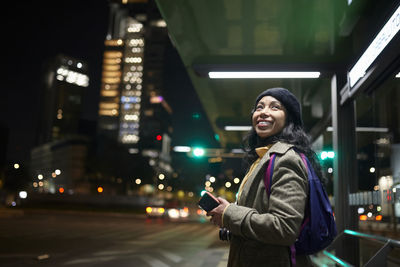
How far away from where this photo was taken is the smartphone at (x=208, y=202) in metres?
2.10

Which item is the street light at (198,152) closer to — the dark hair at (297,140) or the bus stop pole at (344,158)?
the bus stop pole at (344,158)

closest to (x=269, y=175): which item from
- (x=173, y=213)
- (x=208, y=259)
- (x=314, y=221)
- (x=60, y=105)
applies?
(x=314, y=221)

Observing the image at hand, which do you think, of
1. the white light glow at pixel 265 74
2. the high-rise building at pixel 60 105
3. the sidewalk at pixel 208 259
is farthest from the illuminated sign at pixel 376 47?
the high-rise building at pixel 60 105

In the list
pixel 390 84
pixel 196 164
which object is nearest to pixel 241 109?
pixel 390 84

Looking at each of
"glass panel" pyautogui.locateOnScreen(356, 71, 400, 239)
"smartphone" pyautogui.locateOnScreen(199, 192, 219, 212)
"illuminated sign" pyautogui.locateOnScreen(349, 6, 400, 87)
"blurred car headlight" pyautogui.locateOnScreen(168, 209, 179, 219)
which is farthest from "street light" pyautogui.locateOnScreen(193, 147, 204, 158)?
"smartphone" pyautogui.locateOnScreen(199, 192, 219, 212)

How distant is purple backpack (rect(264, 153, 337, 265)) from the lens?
1.94 metres

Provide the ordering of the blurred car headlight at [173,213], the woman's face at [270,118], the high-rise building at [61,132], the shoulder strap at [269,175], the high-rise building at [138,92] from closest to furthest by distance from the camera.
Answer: the shoulder strap at [269,175], the woman's face at [270,118], the blurred car headlight at [173,213], the high-rise building at [61,132], the high-rise building at [138,92]

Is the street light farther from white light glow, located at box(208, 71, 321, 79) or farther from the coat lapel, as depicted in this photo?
the coat lapel

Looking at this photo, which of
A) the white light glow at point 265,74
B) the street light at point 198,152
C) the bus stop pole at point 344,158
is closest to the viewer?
the bus stop pole at point 344,158

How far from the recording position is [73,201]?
228ft

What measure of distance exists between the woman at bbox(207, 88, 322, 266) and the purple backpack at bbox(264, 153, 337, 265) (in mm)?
35

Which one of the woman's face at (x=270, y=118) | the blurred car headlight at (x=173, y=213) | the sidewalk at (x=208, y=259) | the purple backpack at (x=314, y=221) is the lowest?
the blurred car headlight at (x=173, y=213)

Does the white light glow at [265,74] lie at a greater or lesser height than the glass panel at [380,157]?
greater

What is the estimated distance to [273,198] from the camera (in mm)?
1899
